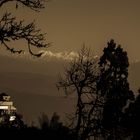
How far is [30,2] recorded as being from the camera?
28.3 meters

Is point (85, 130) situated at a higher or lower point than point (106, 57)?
lower

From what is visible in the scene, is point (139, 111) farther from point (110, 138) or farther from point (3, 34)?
point (3, 34)

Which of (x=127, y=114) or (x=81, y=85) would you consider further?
(x=127, y=114)

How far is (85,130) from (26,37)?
18.6m

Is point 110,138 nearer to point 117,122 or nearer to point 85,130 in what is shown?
point 117,122

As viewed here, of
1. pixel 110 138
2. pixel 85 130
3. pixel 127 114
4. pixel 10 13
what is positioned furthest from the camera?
pixel 127 114

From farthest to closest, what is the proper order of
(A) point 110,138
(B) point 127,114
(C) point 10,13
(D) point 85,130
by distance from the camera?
(B) point 127,114 < (A) point 110,138 < (D) point 85,130 < (C) point 10,13

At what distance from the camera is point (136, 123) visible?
68.6 m

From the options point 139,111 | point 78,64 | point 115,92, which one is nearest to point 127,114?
point 139,111

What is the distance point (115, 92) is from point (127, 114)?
6431 millimetres

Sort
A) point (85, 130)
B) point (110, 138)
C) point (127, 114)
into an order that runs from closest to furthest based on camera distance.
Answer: point (85, 130), point (110, 138), point (127, 114)

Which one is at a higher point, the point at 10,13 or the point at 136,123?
the point at 10,13

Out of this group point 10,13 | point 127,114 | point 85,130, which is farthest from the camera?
point 127,114

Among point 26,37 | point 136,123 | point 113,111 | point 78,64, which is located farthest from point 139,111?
point 26,37
